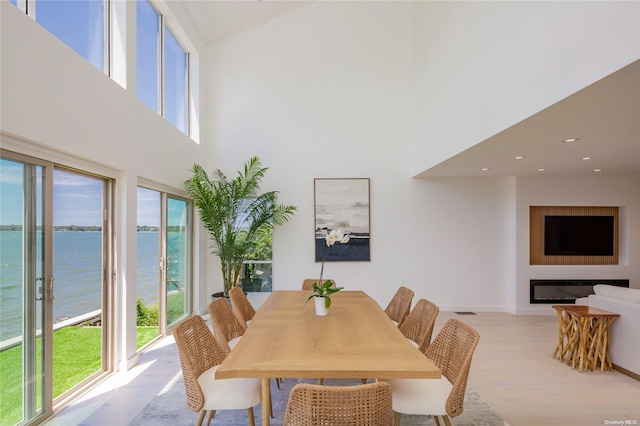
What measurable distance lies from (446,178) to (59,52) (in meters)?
5.21

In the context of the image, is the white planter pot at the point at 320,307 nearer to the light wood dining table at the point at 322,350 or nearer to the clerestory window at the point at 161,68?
the light wood dining table at the point at 322,350

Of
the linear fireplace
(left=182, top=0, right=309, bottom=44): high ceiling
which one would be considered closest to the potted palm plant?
(left=182, top=0, right=309, bottom=44): high ceiling

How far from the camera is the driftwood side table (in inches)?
130

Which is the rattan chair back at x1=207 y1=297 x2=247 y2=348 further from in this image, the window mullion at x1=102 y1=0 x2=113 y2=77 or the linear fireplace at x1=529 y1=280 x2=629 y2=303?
the linear fireplace at x1=529 y1=280 x2=629 y2=303

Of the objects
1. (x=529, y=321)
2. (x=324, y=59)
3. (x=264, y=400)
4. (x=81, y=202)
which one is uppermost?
(x=324, y=59)

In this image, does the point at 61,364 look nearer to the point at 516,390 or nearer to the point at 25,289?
the point at 25,289

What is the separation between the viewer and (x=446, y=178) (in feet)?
18.8

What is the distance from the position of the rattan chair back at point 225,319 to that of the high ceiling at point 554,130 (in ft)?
8.90

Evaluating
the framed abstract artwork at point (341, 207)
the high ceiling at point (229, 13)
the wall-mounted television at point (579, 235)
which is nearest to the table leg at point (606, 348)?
the wall-mounted television at point (579, 235)

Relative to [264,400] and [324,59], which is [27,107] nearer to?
[264,400]

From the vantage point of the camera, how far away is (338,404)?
1.31m

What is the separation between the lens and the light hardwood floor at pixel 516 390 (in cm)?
253

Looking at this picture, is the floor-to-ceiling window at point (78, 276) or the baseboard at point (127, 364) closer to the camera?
the floor-to-ceiling window at point (78, 276)

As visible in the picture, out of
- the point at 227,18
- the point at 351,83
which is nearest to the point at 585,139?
the point at 351,83
